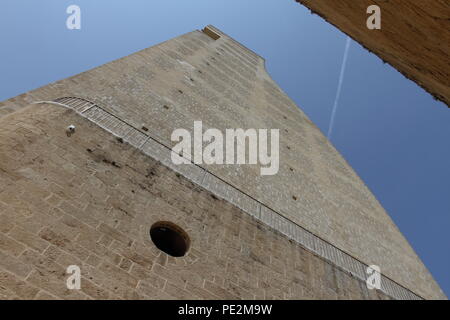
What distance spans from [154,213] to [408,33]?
3.01 m

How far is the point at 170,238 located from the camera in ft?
14.1

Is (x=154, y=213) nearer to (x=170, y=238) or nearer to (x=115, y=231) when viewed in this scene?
(x=170, y=238)

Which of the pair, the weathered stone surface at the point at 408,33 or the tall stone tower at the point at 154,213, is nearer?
the weathered stone surface at the point at 408,33

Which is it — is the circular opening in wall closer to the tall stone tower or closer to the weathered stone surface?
the tall stone tower

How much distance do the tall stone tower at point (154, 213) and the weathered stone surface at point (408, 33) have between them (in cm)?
271

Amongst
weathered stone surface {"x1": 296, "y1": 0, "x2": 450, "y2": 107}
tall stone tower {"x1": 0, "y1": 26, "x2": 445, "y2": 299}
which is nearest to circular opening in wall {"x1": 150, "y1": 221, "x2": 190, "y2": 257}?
tall stone tower {"x1": 0, "y1": 26, "x2": 445, "y2": 299}

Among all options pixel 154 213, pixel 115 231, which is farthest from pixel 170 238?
pixel 115 231

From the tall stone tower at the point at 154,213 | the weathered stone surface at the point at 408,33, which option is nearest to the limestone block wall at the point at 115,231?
the tall stone tower at the point at 154,213

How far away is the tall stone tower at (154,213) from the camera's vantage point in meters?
3.14

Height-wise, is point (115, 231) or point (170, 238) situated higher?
point (170, 238)

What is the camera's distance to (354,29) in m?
3.42

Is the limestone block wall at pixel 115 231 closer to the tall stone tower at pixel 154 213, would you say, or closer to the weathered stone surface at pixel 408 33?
the tall stone tower at pixel 154 213

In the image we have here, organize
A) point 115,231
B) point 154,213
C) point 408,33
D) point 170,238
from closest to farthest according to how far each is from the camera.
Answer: point 408,33 < point 115,231 < point 154,213 < point 170,238
